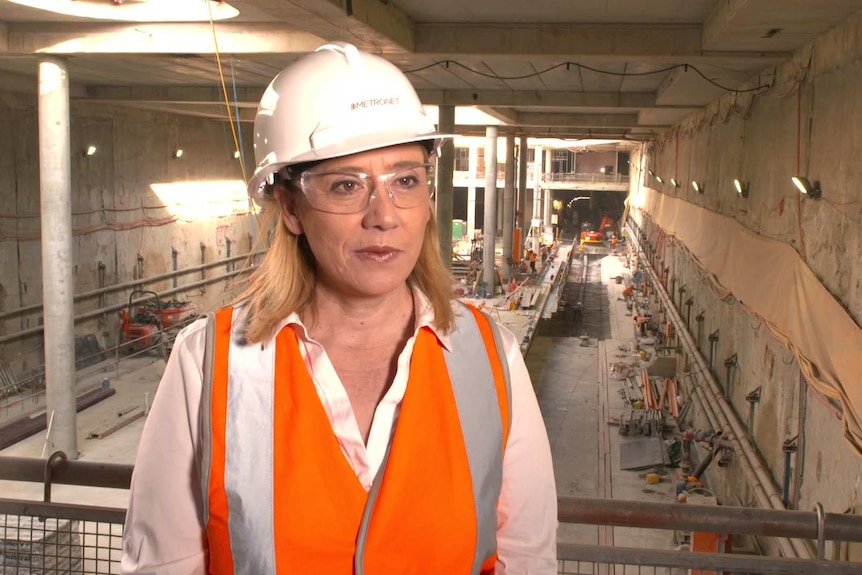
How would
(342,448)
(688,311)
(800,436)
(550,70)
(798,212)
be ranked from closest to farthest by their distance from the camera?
1. (342,448)
2. (798,212)
3. (800,436)
4. (550,70)
5. (688,311)

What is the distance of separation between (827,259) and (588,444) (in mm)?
6878

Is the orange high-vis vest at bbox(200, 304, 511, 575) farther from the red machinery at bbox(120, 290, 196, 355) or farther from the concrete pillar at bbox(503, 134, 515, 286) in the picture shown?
the concrete pillar at bbox(503, 134, 515, 286)

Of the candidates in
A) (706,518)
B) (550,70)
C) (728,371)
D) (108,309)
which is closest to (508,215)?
(108,309)

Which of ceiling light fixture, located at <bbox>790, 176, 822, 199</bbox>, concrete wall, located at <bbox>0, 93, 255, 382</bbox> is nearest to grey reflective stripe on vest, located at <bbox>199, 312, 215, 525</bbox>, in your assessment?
ceiling light fixture, located at <bbox>790, 176, 822, 199</bbox>

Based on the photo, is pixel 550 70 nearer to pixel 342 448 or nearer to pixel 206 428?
pixel 342 448

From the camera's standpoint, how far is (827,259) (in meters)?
7.15

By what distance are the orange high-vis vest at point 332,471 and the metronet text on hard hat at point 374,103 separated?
54 cm

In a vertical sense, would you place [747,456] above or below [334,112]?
below

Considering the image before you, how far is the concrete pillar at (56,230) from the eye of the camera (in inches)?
432

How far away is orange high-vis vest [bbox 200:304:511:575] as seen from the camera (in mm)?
1703

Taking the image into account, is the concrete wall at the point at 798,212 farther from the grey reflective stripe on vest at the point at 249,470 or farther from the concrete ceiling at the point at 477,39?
the grey reflective stripe on vest at the point at 249,470

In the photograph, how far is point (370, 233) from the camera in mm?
1864

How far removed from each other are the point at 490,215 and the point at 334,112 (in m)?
22.7

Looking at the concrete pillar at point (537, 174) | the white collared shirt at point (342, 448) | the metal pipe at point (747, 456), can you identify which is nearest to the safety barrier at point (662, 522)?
the white collared shirt at point (342, 448)
